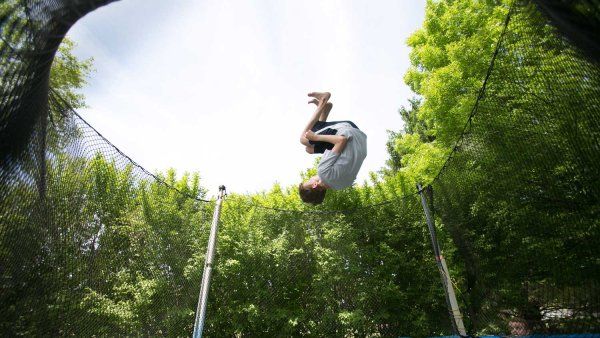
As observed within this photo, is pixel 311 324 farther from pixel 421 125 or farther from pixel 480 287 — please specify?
pixel 421 125

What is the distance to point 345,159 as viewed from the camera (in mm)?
2449

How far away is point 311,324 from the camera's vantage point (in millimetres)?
5949

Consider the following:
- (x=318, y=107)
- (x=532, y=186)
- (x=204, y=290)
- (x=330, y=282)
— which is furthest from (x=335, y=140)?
(x=330, y=282)

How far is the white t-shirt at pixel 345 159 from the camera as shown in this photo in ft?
8.06

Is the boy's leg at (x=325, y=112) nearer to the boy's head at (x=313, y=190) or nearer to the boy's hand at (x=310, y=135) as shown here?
the boy's hand at (x=310, y=135)

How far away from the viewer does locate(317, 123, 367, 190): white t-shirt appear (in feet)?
8.06

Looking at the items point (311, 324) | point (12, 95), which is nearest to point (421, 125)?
point (311, 324)

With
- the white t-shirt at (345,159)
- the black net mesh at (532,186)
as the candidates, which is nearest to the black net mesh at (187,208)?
the black net mesh at (532,186)

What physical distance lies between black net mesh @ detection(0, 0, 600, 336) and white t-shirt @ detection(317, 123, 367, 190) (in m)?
0.82

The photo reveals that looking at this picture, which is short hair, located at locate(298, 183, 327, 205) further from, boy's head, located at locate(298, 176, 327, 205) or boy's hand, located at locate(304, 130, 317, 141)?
boy's hand, located at locate(304, 130, 317, 141)

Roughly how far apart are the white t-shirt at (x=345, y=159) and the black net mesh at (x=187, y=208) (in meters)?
0.82

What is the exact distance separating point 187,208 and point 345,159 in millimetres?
3367

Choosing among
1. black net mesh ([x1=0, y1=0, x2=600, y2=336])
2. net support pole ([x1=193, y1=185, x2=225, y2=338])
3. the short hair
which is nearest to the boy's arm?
the short hair

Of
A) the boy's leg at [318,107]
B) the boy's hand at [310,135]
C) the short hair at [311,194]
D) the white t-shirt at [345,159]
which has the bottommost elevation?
the short hair at [311,194]
